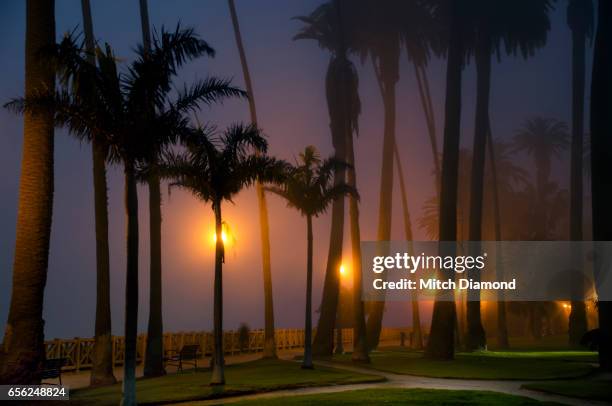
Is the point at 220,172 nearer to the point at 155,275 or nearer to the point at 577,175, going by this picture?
the point at 155,275

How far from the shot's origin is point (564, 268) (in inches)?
2450

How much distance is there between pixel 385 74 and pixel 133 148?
136ft

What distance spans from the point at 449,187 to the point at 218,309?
63.5 feet

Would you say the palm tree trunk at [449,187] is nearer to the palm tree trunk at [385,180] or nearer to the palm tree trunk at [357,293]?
the palm tree trunk at [357,293]

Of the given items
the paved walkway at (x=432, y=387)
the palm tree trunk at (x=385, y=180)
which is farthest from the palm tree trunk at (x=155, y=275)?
the palm tree trunk at (x=385, y=180)

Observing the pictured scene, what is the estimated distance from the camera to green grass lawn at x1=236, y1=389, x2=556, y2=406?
50.8ft

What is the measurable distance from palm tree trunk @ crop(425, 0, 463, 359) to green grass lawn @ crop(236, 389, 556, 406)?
52.9ft

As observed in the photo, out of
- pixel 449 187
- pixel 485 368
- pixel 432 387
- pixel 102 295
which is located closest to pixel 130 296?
pixel 102 295

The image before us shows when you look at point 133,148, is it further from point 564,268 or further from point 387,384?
point 564,268

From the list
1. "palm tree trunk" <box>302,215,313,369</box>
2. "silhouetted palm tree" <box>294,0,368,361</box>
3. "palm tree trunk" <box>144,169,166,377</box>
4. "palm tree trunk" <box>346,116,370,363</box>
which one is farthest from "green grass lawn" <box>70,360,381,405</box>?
"silhouetted palm tree" <box>294,0,368,361</box>

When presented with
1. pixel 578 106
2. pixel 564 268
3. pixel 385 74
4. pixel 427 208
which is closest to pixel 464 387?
pixel 385 74

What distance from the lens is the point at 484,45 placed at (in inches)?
1948

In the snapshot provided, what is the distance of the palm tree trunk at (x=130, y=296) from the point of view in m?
14.9

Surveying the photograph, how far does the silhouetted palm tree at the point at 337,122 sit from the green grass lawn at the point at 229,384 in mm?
7843
